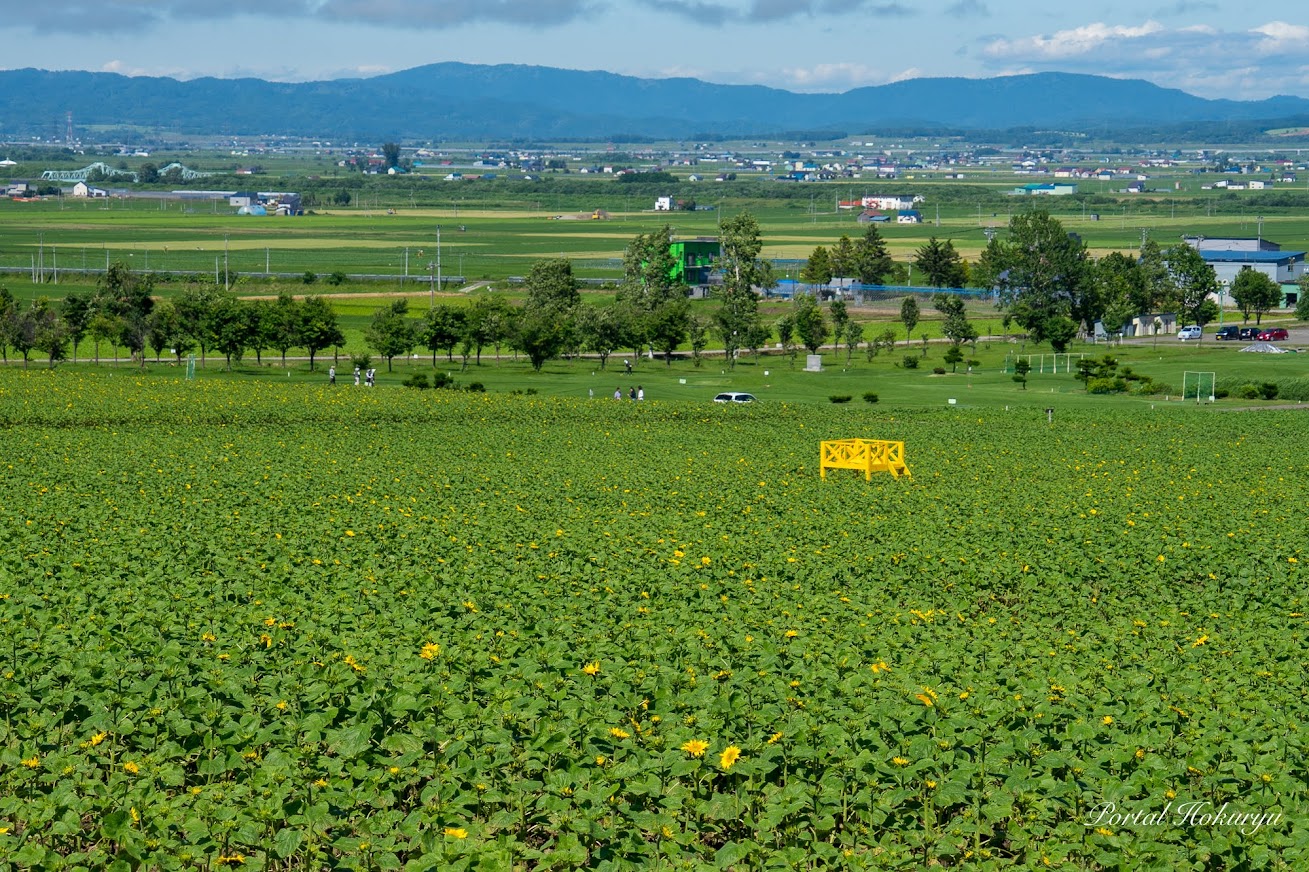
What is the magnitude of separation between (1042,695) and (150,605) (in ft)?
36.5

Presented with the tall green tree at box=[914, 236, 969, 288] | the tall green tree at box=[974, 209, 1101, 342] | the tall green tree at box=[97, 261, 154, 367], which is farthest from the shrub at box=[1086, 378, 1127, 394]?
the tall green tree at box=[914, 236, 969, 288]

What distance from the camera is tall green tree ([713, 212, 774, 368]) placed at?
88.2 meters

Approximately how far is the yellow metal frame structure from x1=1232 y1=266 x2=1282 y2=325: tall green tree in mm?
84606

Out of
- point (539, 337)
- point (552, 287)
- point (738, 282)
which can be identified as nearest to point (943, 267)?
point (738, 282)

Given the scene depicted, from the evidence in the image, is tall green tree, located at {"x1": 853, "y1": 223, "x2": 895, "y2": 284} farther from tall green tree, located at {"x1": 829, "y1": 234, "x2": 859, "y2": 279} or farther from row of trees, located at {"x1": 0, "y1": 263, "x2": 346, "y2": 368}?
row of trees, located at {"x1": 0, "y1": 263, "x2": 346, "y2": 368}

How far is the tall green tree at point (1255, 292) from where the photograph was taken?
113 meters

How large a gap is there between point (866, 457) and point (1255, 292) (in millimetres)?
85983

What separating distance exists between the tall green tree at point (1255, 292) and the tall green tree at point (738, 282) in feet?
125

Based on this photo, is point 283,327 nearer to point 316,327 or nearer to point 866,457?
point 316,327

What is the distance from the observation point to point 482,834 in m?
12.6

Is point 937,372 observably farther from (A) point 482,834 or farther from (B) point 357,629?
(A) point 482,834

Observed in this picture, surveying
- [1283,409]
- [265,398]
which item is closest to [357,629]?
[265,398]

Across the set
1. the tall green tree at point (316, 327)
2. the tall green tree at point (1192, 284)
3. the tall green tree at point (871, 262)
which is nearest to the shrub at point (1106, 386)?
the tall green tree at point (316, 327)

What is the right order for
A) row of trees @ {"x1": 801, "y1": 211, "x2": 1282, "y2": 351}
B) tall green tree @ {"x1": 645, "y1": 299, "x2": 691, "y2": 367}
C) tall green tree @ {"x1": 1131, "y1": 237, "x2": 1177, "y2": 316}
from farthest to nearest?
tall green tree @ {"x1": 1131, "y1": 237, "x2": 1177, "y2": 316} → row of trees @ {"x1": 801, "y1": 211, "x2": 1282, "y2": 351} → tall green tree @ {"x1": 645, "y1": 299, "x2": 691, "y2": 367}
